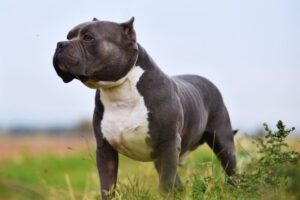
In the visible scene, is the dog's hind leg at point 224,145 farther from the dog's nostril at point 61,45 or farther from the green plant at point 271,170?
the dog's nostril at point 61,45

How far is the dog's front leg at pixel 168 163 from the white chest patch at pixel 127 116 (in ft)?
0.51

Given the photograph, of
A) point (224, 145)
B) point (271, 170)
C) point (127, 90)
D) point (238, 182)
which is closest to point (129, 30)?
point (127, 90)

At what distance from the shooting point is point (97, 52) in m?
6.96

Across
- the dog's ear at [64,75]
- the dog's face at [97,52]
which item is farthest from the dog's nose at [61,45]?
the dog's ear at [64,75]

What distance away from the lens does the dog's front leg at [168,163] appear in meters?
7.27

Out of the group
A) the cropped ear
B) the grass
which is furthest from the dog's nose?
the grass

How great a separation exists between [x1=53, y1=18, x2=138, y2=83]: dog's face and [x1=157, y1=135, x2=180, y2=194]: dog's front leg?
78cm

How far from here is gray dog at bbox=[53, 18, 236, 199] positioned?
6.93m

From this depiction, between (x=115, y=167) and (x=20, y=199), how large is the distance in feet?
8.10

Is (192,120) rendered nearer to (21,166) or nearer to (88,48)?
(88,48)

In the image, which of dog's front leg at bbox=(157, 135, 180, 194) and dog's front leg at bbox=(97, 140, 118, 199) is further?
dog's front leg at bbox=(97, 140, 118, 199)

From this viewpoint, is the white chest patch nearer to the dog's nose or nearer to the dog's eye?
the dog's eye

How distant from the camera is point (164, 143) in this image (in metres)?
7.27

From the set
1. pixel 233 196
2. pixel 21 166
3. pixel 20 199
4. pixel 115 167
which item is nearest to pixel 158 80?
pixel 115 167
